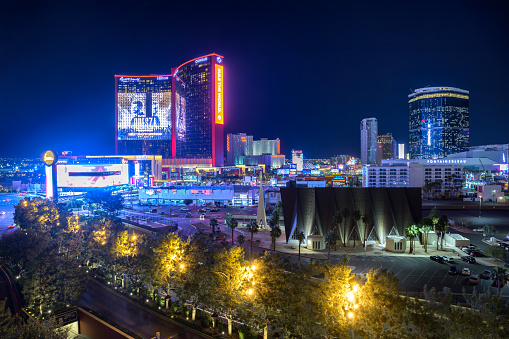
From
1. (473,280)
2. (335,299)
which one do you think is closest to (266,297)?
(335,299)

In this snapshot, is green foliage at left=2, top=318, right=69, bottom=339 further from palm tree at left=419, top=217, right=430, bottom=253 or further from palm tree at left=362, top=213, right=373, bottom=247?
palm tree at left=419, top=217, right=430, bottom=253

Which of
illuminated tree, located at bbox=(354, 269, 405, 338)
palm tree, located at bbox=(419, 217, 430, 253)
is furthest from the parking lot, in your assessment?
illuminated tree, located at bbox=(354, 269, 405, 338)

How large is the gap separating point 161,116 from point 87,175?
58661mm

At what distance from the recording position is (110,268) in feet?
89.3

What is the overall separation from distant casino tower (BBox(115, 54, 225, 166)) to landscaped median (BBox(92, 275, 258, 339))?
114m

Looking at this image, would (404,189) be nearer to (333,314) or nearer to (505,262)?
(505,262)

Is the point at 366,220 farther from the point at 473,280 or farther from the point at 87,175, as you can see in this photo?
the point at 87,175

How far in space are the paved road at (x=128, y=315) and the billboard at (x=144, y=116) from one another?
12045 centimetres

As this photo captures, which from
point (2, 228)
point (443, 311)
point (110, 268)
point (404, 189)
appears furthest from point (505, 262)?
point (2, 228)

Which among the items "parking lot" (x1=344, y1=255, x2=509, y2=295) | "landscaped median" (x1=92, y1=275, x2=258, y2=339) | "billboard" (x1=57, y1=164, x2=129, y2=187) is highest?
"billboard" (x1=57, y1=164, x2=129, y2=187)

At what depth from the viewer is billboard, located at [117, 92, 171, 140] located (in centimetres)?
13888

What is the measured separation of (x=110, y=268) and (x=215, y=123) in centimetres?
11057

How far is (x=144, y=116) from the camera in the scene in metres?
140

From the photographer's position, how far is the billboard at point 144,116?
456 feet
